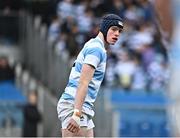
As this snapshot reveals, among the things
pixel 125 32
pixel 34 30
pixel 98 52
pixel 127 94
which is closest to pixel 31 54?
pixel 34 30

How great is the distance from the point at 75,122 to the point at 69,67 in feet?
32.7

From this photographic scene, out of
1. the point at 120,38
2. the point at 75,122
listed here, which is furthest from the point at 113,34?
the point at 120,38

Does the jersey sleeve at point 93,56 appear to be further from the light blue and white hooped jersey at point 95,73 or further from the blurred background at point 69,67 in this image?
the blurred background at point 69,67

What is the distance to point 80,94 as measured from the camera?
24.0 feet

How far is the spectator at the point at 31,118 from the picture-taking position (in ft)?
55.9

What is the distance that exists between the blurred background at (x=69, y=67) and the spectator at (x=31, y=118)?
0.02 m

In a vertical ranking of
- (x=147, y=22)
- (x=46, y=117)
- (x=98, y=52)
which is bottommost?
(x=98, y=52)

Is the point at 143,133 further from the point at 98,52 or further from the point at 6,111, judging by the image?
the point at 98,52

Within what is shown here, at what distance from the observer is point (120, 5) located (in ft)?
71.4

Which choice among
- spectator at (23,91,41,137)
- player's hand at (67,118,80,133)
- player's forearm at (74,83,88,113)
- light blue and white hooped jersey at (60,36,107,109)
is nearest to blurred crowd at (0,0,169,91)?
spectator at (23,91,41,137)

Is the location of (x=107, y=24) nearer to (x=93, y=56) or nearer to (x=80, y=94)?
(x=93, y=56)

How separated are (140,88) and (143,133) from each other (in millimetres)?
1596

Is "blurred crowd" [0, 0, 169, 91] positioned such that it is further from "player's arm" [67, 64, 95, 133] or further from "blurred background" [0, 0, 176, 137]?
"player's arm" [67, 64, 95, 133]

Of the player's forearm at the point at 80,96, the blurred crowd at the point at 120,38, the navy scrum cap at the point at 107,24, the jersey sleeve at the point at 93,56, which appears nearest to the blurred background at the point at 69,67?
the blurred crowd at the point at 120,38
